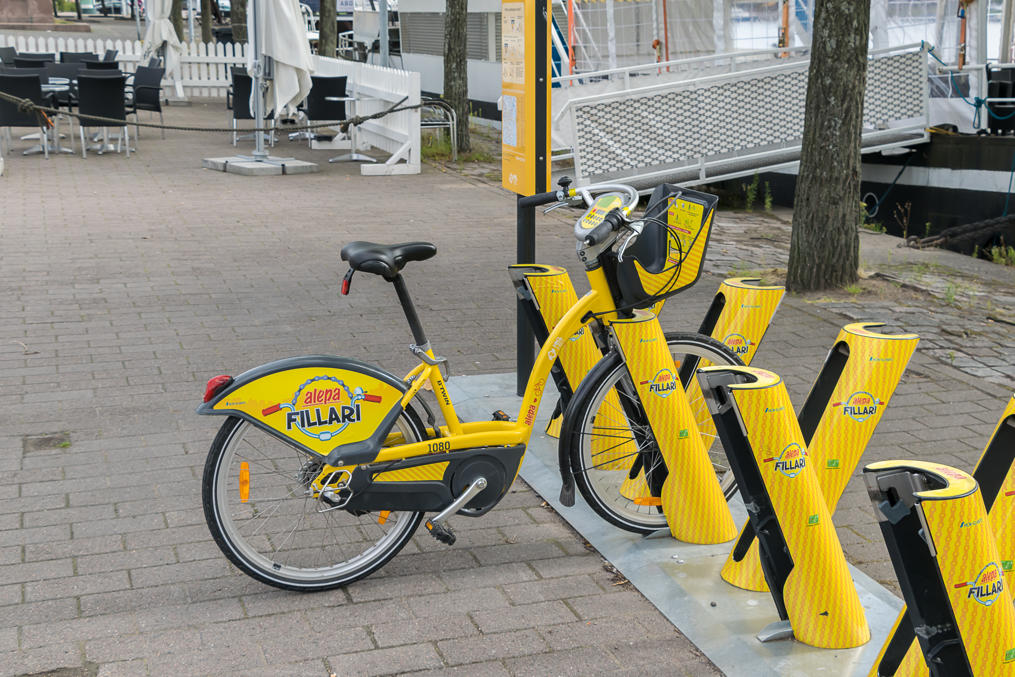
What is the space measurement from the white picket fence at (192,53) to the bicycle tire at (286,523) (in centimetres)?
2206

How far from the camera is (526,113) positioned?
511cm

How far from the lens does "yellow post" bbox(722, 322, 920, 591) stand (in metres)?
3.55

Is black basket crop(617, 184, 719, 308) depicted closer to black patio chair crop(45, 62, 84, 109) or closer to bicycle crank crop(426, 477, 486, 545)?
bicycle crank crop(426, 477, 486, 545)

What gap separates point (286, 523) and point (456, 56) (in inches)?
496

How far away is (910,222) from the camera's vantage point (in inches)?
488

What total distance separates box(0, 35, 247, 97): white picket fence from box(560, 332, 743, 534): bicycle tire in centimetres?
2234

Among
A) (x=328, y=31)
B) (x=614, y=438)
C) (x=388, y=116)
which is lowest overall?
(x=614, y=438)

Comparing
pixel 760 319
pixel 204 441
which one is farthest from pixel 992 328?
pixel 204 441

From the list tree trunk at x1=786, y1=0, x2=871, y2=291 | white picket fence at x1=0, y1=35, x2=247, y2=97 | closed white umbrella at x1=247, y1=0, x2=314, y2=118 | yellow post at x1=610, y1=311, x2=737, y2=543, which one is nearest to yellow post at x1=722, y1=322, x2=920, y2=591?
yellow post at x1=610, y1=311, x2=737, y2=543

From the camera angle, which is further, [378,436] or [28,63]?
[28,63]

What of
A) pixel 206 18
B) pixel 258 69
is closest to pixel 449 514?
pixel 258 69

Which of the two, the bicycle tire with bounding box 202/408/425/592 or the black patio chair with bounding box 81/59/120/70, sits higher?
the black patio chair with bounding box 81/59/120/70

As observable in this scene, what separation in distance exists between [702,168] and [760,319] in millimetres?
8062

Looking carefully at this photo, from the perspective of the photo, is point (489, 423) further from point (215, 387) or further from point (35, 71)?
point (35, 71)
